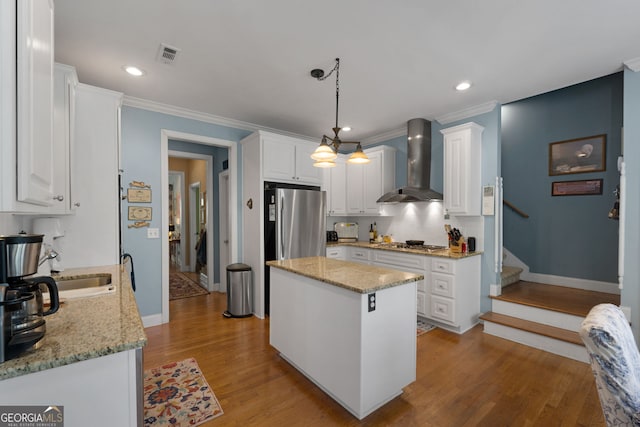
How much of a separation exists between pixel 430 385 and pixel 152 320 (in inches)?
126

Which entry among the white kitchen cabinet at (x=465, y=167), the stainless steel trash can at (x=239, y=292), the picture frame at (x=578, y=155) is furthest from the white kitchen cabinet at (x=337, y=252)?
the picture frame at (x=578, y=155)

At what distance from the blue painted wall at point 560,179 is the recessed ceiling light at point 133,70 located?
514cm

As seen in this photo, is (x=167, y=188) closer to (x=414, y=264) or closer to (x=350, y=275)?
(x=350, y=275)

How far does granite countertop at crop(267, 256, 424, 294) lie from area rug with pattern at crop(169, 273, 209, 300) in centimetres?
300

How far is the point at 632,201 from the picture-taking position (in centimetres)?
252

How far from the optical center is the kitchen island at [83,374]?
34.3 inches

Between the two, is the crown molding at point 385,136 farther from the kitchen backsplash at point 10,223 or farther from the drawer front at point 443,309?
the kitchen backsplash at point 10,223

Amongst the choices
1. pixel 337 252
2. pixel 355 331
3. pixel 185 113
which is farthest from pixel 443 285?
pixel 185 113

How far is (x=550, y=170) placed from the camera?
4.16m

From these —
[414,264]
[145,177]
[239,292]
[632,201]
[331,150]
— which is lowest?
[239,292]

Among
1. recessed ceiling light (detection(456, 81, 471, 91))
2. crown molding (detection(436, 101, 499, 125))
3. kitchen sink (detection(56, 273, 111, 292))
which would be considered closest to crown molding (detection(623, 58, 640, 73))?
crown molding (detection(436, 101, 499, 125))

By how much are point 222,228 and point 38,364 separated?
4.24m

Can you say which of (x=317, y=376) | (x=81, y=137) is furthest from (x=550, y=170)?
(x=81, y=137)

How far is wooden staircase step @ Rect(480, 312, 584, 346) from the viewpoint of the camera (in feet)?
8.82
